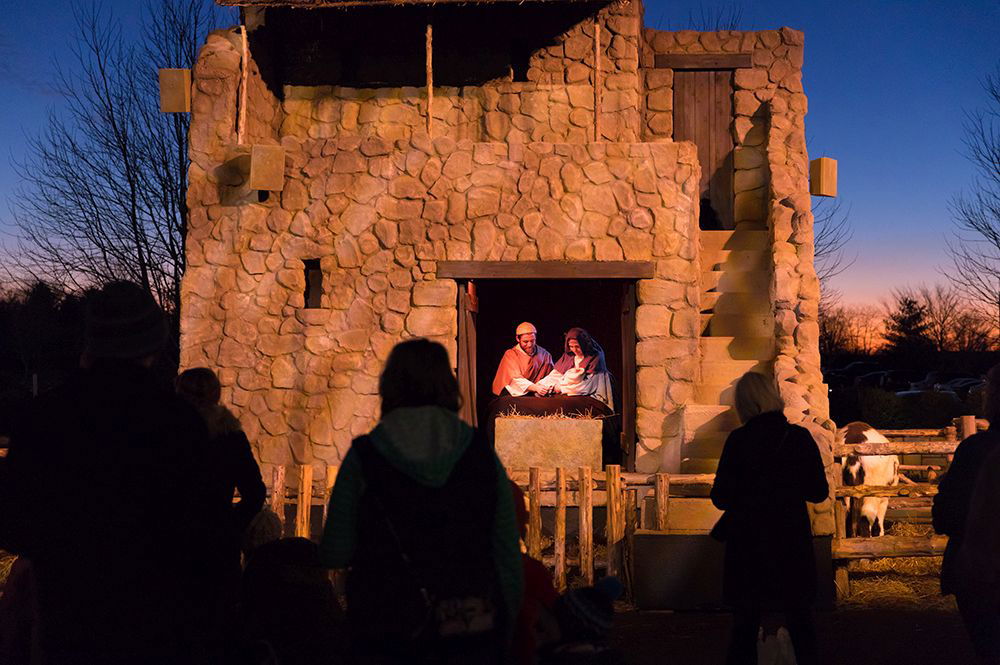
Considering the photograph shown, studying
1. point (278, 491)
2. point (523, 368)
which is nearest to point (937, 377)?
point (523, 368)

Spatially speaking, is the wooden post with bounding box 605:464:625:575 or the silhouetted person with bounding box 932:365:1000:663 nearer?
the silhouetted person with bounding box 932:365:1000:663

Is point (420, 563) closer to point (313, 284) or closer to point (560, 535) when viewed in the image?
point (560, 535)

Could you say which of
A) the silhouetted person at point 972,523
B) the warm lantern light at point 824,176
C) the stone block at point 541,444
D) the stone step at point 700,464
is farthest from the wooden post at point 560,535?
the warm lantern light at point 824,176

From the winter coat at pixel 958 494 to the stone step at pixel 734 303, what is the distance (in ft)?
20.2

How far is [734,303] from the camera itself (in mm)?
9945

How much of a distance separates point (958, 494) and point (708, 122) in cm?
924

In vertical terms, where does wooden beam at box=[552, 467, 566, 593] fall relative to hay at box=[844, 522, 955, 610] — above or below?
above

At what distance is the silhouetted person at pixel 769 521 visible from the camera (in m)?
4.43

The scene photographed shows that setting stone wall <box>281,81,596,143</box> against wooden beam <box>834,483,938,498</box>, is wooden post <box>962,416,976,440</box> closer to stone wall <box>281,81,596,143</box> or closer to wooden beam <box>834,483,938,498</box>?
wooden beam <box>834,483,938,498</box>

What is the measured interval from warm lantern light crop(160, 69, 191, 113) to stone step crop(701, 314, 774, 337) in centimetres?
607

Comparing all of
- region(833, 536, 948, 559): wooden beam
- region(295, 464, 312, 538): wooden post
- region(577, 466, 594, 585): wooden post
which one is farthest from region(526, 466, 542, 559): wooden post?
region(833, 536, 948, 559): wooden beam

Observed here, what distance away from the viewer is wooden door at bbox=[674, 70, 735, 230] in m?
12.1

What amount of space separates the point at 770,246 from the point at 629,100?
96.4 inches

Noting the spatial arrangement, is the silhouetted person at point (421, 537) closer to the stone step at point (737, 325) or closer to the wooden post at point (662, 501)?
the wooden post at point (662, 501)
